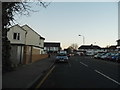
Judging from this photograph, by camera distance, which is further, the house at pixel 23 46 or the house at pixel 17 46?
the house at pixel 23 46

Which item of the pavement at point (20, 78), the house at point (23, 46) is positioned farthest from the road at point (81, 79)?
the house at point (23, 46)

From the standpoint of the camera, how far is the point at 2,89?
31.7 ft

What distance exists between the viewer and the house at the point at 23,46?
24.3 m

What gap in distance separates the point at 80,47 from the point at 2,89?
189 meters

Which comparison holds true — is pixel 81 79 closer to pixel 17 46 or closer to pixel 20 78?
pixel 20 78

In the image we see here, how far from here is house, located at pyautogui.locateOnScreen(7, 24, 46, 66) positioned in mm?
24281

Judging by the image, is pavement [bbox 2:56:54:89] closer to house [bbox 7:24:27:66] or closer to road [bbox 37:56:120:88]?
road [bbox 37:56:120:88]

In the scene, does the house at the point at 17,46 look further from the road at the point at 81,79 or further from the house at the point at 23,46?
the road at the point at 81,79

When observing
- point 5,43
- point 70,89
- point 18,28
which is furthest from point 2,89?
point 18,28

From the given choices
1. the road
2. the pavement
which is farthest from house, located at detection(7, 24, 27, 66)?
the road

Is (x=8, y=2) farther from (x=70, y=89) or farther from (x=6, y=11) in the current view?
(x=70, y=89)

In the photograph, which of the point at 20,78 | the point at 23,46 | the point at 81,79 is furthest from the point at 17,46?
the point at 81,79

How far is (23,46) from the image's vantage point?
2678cm

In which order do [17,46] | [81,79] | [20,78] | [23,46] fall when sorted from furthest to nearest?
1. [23,46]
2. [17,46]
3. [81,79]
4. [20,78]
